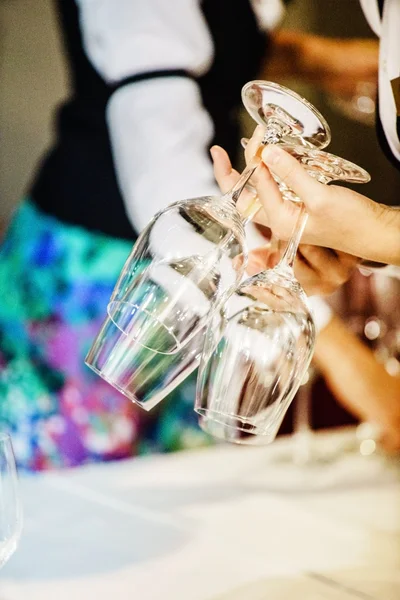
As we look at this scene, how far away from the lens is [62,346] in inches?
52.6

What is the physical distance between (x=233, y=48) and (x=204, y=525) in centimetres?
93

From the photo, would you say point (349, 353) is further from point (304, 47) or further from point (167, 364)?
point (167, 364)

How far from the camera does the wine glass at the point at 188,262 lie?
1.78ft

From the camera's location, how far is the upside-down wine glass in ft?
1.78

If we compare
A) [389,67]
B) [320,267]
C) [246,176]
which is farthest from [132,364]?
[389,67]

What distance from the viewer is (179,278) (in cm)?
54

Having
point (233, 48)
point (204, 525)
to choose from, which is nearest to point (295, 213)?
point (204, 525)

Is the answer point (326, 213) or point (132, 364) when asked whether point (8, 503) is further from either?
point (326, 213)

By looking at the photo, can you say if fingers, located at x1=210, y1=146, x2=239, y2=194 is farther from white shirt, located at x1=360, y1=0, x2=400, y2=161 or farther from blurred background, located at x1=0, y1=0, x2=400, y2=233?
blurred background, located at x1=0, y1=0, x2=400, y2=233

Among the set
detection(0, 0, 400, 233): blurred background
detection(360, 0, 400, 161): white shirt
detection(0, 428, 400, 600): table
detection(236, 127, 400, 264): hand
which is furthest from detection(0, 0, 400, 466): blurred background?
detection(236, 127, 400, 264): hand

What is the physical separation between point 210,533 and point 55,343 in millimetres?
535

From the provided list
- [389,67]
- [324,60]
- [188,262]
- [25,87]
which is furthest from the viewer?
[324,60]

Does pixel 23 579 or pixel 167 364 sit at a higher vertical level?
pixel 167 364

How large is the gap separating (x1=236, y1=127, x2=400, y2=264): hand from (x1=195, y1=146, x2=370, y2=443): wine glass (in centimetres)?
2
